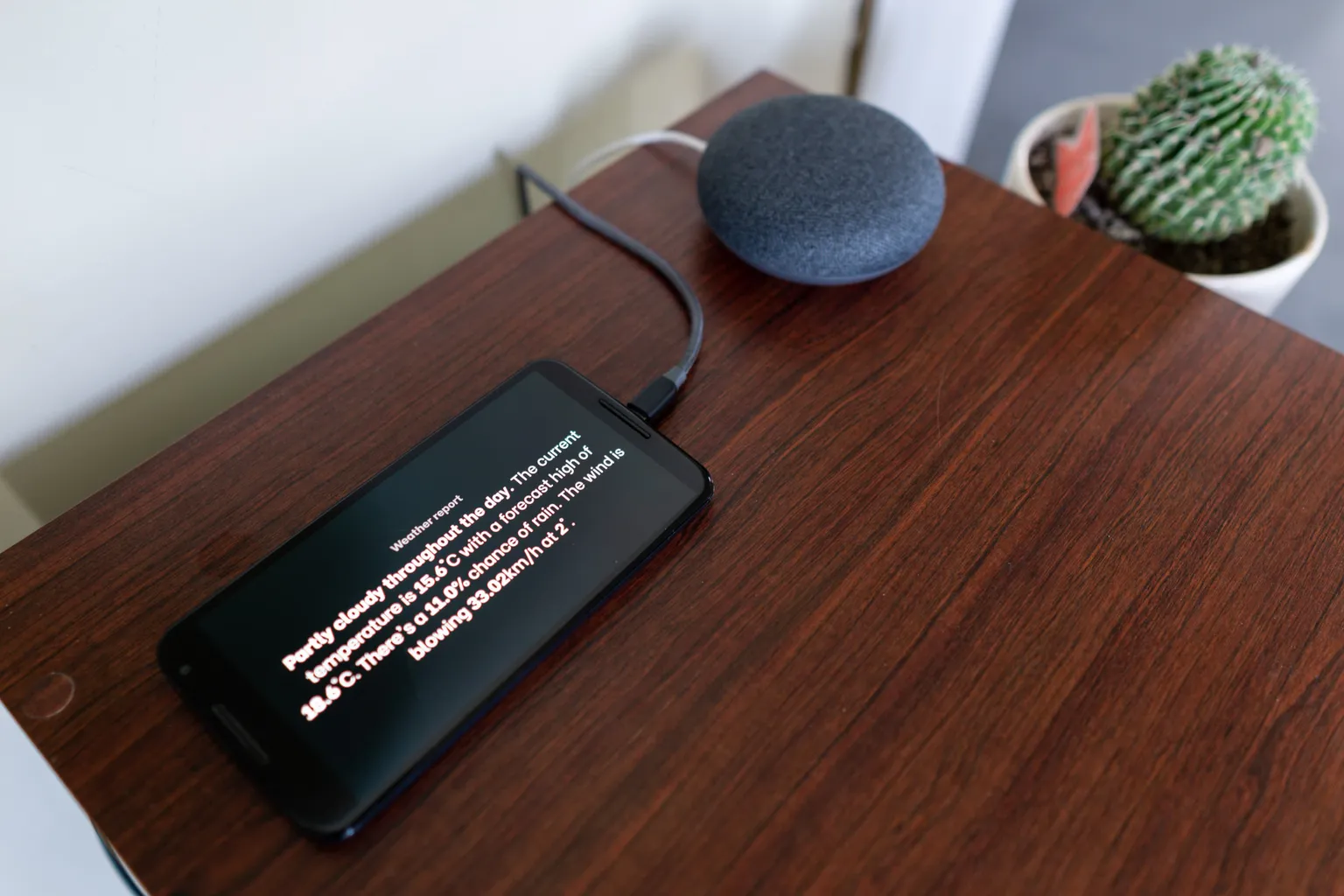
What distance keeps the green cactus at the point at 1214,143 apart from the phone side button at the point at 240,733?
0.71m

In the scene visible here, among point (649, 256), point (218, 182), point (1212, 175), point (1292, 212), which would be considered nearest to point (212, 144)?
point (218, 182)

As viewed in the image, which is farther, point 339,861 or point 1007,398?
point 1007,398

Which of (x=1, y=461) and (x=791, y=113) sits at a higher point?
(x=791, y=113)

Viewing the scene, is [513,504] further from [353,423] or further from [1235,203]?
[1235,203]

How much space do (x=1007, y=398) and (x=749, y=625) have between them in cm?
19

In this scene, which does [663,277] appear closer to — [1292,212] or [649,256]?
[649,256]

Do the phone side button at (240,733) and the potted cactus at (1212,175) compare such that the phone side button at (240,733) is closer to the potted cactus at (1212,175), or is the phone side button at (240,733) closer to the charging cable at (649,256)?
the charging cable at (649,256)

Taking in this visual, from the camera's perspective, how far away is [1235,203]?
2.16 ft

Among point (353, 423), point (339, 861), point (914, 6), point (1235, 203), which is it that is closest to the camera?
point (339, 861)

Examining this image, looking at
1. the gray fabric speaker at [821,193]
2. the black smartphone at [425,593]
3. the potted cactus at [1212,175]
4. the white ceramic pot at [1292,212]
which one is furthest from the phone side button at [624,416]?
the potted cactus at [1212,175]

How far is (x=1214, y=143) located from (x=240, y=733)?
2.40 feet

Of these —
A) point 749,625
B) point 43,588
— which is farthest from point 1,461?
point 749,625

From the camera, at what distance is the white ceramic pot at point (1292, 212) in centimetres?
66

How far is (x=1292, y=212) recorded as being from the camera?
29.1 inches
